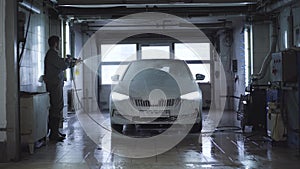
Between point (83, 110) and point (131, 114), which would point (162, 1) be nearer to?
point (131, 114)

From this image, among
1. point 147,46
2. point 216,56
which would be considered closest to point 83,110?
point 147,46

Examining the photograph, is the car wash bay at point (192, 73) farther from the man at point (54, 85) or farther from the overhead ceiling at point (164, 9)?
the man at point (54, 85)

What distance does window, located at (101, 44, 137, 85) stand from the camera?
46.7ft

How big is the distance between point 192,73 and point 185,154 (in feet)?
12.4

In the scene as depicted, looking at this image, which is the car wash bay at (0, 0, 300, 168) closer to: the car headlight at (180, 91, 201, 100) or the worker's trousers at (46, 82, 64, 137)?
the worker's trousers at (46, 82, 64, 137)

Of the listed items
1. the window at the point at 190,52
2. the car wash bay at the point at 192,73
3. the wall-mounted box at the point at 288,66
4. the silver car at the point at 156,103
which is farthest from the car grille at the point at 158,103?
the window at the point at 190,52

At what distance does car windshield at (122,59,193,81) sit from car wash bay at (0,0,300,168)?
1029 millimetres

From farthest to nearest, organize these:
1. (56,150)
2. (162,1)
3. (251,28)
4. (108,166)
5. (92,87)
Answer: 1. (92,87)
2. (251,28)
3. (162,1)
4. (56,150)
5. (108,166)

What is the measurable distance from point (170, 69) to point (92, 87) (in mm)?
5842

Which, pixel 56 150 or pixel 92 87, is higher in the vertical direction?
pixel 92 87

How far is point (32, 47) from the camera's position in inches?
281

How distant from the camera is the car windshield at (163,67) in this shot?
7.96m

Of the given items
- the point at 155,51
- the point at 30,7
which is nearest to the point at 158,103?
the point at 30,7

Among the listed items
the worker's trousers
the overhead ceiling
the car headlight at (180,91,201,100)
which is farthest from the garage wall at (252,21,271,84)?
the worker's trousers
